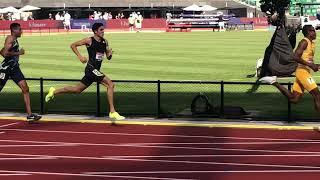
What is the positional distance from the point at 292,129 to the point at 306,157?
8.87 feet

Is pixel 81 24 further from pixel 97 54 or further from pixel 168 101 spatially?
pixel 97 54

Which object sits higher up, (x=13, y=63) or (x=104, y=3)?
(x=104, y=3)

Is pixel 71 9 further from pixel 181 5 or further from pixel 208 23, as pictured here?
pixel 208 23

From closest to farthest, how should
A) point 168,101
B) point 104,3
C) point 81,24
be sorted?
point 168,101 < point 81,24 < point 104,3

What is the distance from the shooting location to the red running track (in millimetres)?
8883

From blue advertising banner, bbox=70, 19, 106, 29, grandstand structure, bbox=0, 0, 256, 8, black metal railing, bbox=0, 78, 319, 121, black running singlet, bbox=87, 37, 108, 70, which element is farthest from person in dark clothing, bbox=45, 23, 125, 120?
grandstand structure, bbox=0, 0, 256, 8

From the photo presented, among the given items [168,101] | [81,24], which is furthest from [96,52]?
[81,24]

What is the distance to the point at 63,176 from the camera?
8758mm

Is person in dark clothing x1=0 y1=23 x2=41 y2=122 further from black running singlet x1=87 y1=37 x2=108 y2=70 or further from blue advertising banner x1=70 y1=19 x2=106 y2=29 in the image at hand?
blue advertising banner x1=70 y1=19 x2=106 y2=29

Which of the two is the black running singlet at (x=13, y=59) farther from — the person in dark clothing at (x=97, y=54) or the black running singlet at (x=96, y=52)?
the black running singlet at (x=96, y=52)

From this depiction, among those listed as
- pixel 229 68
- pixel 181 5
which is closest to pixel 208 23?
pixel 181 5

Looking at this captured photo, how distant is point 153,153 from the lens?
33.6 feet

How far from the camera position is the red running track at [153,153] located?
8883 millimetres

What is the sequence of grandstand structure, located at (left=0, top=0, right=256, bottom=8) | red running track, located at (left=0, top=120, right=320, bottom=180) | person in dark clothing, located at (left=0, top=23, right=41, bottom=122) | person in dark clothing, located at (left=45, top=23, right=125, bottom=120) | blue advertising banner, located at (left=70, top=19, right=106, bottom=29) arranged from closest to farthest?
1. red running track, located at (left=0, top=120, right=320, bottom=180)
2. person in dark clothing, located at (left=45, top=23, right=125, bottom=120)
3. person in dark clothing, located at (left=0, top=23, right=41, bottom=122)
4. blue advertising banner, located at (left=70, top=19, right=106, bottom=29)
5. grandstand structure, located at (left=0, top=0, right=256, bottom=8)
